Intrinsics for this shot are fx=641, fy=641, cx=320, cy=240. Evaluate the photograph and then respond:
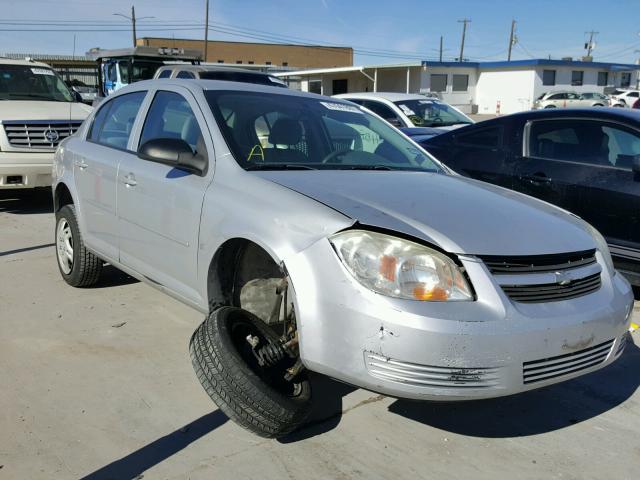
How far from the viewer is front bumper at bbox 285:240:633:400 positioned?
2.46 metres

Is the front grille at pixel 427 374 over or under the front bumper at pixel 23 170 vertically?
under

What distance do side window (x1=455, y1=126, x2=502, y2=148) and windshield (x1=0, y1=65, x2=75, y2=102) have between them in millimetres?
6378

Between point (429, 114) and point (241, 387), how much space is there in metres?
8.82

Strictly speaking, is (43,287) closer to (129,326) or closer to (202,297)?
(129,326)

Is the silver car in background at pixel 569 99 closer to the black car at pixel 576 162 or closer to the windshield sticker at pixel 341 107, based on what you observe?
the black car at pixel 576 162

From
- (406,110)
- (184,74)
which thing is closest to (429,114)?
(406,110)

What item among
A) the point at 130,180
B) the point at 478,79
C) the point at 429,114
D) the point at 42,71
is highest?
the point at 478,79

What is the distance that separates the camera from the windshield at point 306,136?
11.6 feet

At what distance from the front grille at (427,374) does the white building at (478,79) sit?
43296mm

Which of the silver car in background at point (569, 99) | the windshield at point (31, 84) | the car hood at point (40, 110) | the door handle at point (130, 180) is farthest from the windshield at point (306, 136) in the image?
the silver car in background at point (569, 99)

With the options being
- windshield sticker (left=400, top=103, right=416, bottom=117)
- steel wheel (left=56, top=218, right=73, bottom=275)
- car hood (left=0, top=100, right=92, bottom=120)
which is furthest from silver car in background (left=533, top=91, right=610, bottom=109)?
steel wheel (left=56, top=218, right=73, bottom=275)

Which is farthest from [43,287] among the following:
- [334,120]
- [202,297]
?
[334,120]

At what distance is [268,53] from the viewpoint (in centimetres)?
7606

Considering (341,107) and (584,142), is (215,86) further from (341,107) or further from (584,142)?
(584,142)
